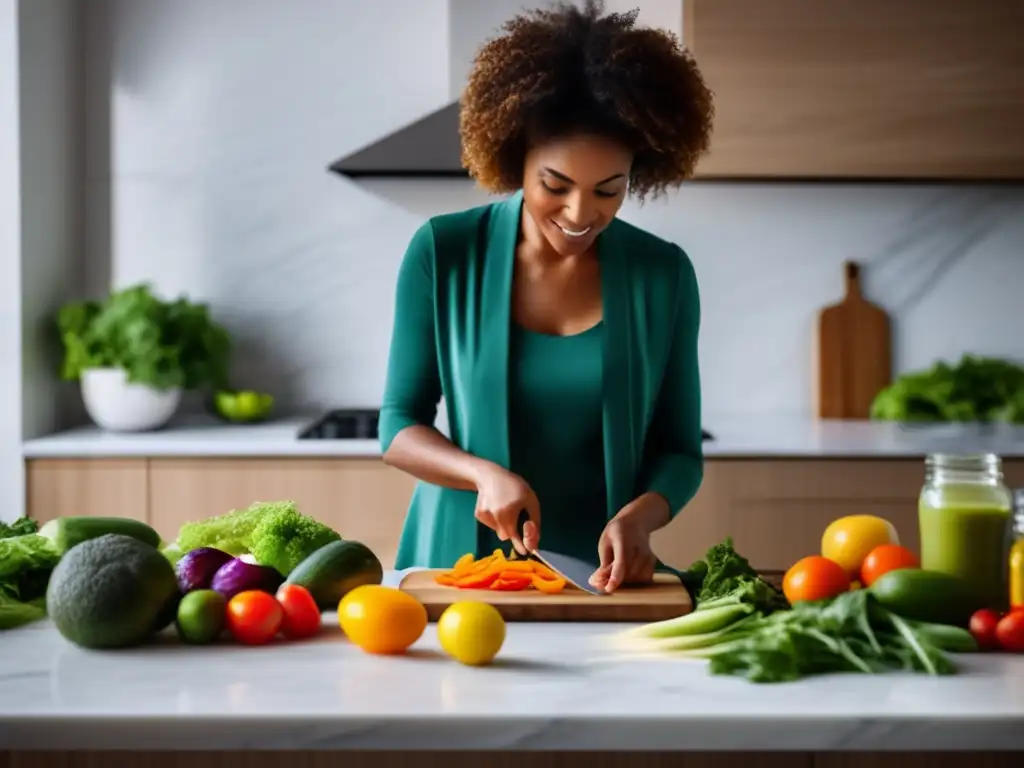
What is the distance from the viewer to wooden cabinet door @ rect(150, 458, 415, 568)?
3.01 meters

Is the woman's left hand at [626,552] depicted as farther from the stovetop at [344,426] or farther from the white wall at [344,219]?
the white wall at [344,219]

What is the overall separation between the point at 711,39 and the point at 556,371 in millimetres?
1629

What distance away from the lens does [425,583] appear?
153cm

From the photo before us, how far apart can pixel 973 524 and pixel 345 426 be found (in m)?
2.26

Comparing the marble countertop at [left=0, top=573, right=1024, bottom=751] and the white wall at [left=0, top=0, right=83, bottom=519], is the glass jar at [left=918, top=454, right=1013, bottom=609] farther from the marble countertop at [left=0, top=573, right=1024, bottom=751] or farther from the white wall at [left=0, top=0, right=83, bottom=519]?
the white wall at [left=0, top=0, right=83, bottom=519]

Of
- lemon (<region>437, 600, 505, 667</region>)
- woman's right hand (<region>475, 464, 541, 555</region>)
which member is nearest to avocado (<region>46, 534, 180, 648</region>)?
lemon (<region>437, 600, 505, 667</region>)

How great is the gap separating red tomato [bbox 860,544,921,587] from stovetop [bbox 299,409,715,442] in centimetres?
161

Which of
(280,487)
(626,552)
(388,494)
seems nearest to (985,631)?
(626,552)

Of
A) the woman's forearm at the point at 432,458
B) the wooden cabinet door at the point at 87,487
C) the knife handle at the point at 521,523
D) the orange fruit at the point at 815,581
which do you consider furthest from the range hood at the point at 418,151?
the orange fruit at the point at 815,581

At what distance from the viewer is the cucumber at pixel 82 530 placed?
4.97 feet

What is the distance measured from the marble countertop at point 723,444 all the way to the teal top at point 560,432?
1081mm

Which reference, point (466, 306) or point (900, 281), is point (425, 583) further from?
point (900, 281)

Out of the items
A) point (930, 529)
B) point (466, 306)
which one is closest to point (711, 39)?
point (466, 306)

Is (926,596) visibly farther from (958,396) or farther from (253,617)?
(958,396)
